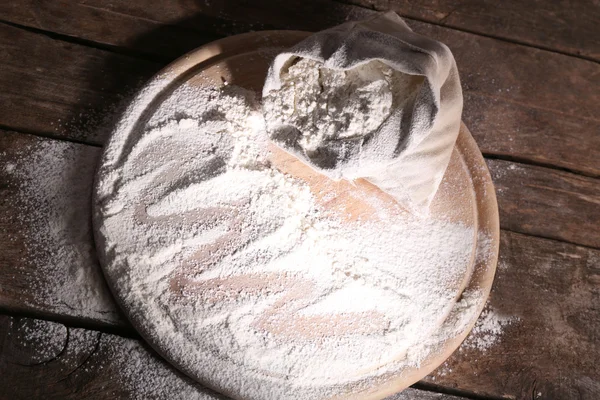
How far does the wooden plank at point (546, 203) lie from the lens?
3.02 feet

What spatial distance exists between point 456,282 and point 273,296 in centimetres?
29

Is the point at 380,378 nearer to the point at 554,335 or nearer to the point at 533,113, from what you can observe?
the point at 554,335

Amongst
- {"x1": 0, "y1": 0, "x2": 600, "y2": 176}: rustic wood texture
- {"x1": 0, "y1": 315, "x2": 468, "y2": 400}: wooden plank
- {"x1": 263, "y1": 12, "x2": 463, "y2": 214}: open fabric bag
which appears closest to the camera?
{"x1": 263, "y1": 12, "x2": 463, "y2": 214}: open fabric bag

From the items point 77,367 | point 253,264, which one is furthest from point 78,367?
point 253,264

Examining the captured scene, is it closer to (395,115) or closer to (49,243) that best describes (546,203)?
(395,115)

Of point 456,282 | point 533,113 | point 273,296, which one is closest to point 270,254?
point 273,296

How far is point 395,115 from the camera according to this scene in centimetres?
69

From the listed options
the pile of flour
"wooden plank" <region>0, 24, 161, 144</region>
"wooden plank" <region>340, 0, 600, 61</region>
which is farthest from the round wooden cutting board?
"wooden plank" <region>340, 0, 600, 61</region>

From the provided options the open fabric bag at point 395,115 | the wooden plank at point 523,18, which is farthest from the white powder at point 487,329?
the wooden plank at point 523,18

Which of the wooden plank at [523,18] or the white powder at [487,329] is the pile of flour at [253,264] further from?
the wooden plank at [523,18]

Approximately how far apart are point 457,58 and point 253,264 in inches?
22.7

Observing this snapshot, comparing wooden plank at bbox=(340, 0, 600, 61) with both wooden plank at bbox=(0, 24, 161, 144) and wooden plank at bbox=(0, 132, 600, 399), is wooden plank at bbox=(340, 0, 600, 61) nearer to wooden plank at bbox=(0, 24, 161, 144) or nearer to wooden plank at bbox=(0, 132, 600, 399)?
wooden plank at bbox=(0, 132, 600, 399)

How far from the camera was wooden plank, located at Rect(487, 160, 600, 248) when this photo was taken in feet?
3.02

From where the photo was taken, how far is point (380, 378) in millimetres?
739
